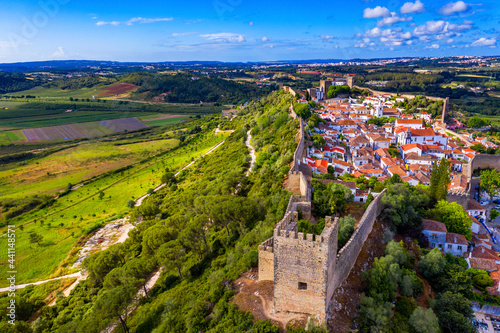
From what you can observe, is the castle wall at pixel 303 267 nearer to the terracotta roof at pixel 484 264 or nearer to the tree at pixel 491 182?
the terracotta roof at pixel 484 264

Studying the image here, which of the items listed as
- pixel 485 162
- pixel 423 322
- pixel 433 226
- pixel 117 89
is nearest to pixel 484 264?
pixel 433 226

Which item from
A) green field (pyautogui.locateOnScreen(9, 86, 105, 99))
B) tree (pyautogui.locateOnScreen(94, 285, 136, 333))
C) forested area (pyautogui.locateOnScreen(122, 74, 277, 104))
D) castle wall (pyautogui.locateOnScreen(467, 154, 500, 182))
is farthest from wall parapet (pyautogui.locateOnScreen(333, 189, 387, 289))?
green field (pyautogui.locateOnScreen(9, 86, 105, 99))

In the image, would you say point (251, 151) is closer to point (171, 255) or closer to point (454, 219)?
point (454, 219)

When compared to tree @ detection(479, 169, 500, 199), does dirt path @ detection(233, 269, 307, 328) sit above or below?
above

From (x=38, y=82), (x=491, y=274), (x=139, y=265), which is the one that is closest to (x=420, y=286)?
(x=491, y=274)

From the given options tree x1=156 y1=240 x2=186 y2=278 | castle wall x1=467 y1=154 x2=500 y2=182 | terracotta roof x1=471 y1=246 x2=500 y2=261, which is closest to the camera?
tree x1=156 y1=240 x2=186 y2=278

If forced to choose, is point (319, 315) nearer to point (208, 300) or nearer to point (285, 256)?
point (285, 256)

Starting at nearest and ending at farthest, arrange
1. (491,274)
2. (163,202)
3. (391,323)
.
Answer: (391,323)
(491,274)
(163,202)

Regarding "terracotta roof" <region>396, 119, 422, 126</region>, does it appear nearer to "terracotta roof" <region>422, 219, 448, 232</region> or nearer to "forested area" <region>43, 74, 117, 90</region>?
"terracotta roof" <region>422, 219, 448, 232</region>
